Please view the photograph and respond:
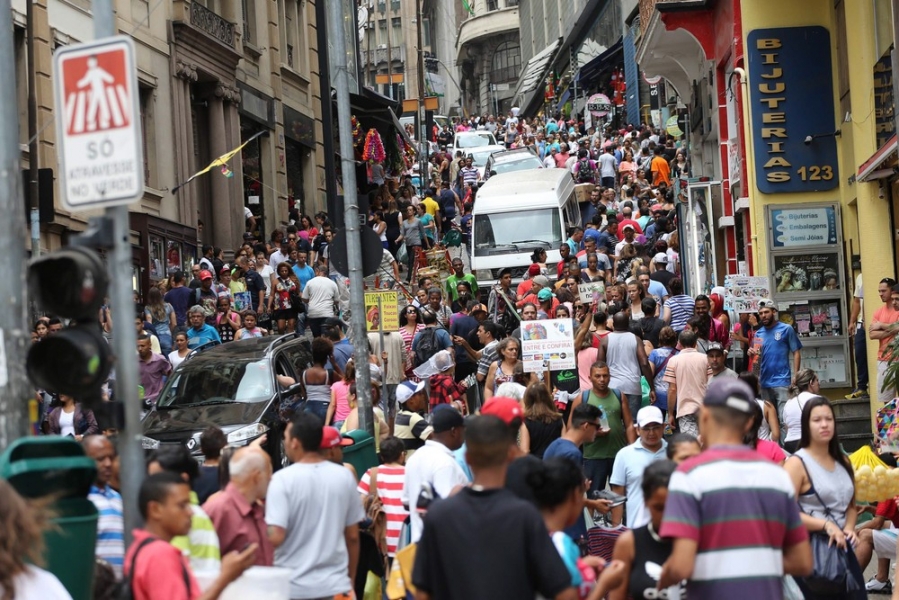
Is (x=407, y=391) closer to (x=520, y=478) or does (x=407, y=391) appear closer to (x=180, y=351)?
(x=520, y=478)

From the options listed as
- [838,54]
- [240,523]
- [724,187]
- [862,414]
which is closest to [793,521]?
[240,523]

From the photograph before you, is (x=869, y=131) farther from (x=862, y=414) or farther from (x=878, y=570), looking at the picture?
(x=878, y=570)

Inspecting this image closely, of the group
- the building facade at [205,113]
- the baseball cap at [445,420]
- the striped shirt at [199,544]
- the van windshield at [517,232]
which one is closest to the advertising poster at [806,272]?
the building facade at [205,113]

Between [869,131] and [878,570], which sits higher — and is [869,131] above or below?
above

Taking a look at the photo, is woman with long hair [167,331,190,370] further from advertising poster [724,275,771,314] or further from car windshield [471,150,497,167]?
car windshield [471,150,497,167]

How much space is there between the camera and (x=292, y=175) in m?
40.8

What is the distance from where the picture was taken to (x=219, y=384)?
17.8m

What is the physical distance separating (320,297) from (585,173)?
782 inches

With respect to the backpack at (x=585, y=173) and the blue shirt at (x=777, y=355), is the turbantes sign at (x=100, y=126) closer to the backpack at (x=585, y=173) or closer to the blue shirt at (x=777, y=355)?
the blue shirt at (x=777, y=355)

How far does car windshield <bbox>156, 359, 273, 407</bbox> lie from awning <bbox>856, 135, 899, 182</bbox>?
24.2 ft

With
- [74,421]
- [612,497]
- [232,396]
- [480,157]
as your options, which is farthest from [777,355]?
[480,157]

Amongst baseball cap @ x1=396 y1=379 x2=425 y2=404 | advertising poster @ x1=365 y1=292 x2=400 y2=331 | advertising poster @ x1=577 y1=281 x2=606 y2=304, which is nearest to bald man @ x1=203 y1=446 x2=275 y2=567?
baseball cap @ x1=396 y1=379 x2=425 y2=404

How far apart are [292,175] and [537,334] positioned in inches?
997

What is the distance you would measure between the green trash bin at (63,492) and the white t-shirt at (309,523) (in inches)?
67.5
